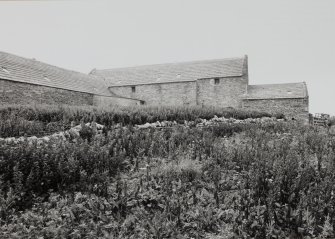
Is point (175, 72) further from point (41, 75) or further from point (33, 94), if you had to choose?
point (33, 94)

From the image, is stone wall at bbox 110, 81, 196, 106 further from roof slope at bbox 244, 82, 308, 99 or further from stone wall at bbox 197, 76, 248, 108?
roof slope at bbox 244, 82, 308, 99

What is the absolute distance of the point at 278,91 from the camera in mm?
28922

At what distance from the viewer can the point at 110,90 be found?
112ft

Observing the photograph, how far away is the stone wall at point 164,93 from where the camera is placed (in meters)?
31.7

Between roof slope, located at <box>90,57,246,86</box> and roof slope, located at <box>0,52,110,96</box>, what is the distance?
5.84m

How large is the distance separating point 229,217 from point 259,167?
1078 mm

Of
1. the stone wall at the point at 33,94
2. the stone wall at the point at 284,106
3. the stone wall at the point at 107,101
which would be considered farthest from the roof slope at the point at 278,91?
the stone wall at the point at 33,94

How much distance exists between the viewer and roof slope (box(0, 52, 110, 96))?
20547 millimetres

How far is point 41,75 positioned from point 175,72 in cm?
1505

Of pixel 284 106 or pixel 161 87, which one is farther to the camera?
pixel 161 87

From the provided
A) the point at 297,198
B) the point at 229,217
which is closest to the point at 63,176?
the point at 229,217

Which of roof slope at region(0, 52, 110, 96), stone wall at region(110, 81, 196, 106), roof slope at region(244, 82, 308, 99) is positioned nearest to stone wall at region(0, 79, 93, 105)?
roof slope at region(0, 52, 110, 96)

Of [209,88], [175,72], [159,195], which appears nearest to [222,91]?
[209,88]

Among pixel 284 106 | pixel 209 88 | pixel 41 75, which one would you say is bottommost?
pixel 284 106
